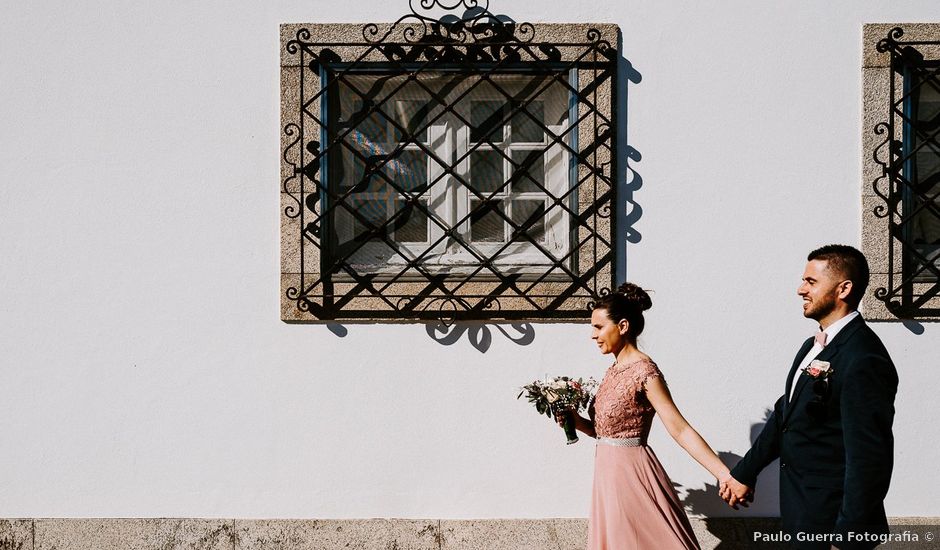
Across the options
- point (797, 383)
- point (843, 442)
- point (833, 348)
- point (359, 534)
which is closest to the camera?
point (843, 442)

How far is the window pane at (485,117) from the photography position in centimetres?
483

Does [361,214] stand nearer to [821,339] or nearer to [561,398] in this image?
→ [561,398]

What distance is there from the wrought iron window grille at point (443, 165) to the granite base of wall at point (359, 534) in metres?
1.15

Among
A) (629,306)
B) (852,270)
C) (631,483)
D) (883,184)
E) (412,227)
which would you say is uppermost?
(883,184)

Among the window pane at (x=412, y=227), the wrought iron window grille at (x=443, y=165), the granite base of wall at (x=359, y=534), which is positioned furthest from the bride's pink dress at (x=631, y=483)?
the window pane at (x=412, y=227)

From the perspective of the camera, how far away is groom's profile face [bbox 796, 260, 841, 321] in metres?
3.31

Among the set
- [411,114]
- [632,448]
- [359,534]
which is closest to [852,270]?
[632,448]

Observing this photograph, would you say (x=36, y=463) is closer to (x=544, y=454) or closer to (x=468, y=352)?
(x=468, y=352)

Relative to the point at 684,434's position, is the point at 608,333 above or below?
above

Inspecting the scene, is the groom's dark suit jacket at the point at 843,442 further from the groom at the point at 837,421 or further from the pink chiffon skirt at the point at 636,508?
the pink chiffon skirt at the point at 636,508

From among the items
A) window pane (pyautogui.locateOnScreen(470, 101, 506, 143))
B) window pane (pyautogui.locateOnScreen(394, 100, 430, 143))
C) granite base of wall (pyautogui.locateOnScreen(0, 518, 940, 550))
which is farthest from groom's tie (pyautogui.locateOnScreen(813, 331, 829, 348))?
window pane (pyautogui.locateOnScreen(394, 100, 430, 143))

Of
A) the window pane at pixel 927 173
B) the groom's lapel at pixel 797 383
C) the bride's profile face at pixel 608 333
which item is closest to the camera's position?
the groom's lapel at pixel 797 383

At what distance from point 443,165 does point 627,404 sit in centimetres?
170

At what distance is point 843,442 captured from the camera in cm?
312
